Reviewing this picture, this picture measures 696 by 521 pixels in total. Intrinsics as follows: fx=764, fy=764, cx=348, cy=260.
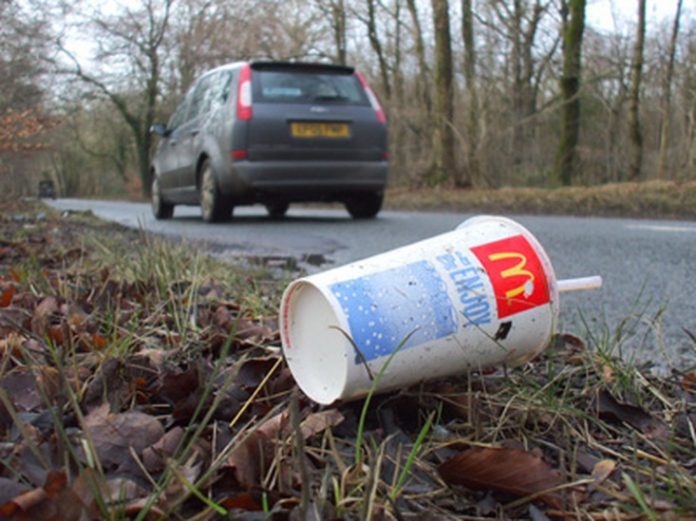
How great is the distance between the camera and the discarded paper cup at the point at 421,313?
54.0 inches

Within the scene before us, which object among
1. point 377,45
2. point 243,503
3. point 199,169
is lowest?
point 243,503

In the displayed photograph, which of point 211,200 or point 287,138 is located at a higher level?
point 287,138

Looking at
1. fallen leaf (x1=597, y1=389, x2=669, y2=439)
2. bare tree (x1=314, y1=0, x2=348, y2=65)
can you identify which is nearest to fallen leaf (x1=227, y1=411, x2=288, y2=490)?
fallen leaf (x1=597, y1=389, x2=669, y2=439)

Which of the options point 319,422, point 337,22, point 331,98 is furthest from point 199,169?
point 337,22

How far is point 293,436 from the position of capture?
1174 millimetres

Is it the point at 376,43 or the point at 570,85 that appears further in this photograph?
the point at 376,43

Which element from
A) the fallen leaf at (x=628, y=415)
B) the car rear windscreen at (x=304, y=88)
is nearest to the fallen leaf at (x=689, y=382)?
the fallen leaf at (x=628, y=415)

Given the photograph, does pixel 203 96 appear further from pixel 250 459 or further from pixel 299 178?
pixel 250 459

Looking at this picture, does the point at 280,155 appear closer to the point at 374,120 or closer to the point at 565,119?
the point at 374,120

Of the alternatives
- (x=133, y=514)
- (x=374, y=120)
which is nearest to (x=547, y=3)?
(x=374, y=120)

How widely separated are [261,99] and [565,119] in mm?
10937

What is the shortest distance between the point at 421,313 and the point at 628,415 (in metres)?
0.46

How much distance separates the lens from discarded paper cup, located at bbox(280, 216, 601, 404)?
4.50ft

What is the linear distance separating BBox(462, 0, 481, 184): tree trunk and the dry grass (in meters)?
2.90
